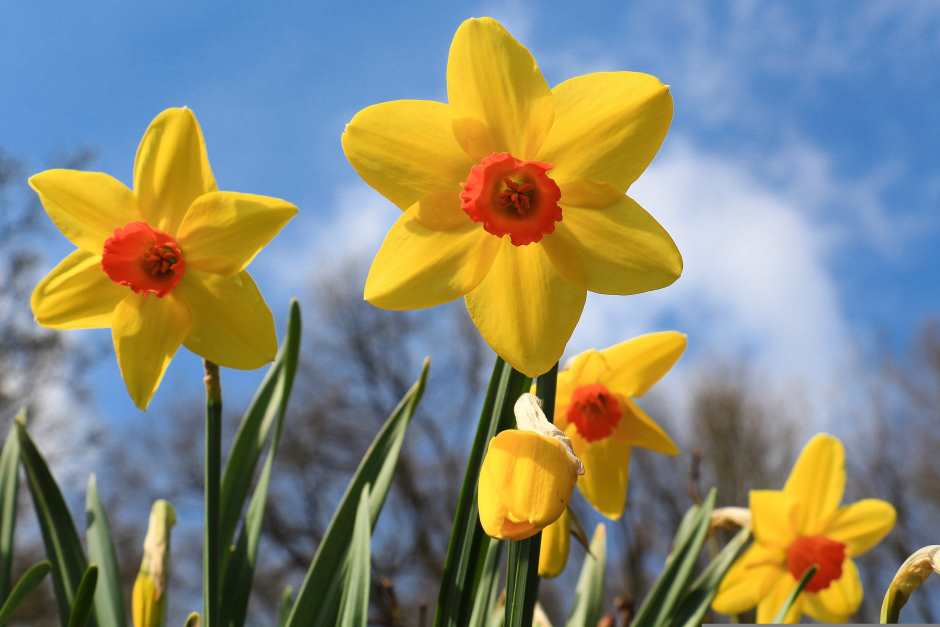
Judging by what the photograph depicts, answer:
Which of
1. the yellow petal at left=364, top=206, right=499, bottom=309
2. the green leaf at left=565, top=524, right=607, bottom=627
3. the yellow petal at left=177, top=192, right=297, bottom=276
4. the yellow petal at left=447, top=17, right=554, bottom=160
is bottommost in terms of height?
the green leaf at left=565, top=524, right=607, bottom=627

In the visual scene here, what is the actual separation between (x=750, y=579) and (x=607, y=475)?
53cm

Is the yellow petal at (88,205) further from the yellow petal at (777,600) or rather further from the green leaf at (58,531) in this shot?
the yellow petal at (777,600)

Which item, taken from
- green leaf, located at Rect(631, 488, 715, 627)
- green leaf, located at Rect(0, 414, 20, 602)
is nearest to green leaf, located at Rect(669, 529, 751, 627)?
green leaf, located at Rect(631, 488, 715, 627)

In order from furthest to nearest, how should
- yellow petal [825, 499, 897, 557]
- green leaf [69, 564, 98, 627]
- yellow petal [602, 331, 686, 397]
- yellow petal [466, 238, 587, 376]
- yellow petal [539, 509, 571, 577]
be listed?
yellow petal [825, 499, 897, 557] < yellow petal [602, 331, 686, 397] < yellow petal [539, 509, 571, 577] < green leaf [69, 564, 98, 627] < yellow petal [466, 238, 587, 376]

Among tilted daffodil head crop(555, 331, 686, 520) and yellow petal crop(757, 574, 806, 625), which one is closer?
tilted daffodil head crop(555, 331, 686, 520)

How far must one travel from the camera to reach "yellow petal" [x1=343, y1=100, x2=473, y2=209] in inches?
27.2

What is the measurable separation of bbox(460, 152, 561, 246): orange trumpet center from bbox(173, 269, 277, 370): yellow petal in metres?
0.28

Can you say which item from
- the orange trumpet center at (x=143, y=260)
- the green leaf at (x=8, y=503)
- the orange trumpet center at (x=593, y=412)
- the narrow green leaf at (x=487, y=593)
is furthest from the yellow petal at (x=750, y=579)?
the green leaf at (x=8, y=503)

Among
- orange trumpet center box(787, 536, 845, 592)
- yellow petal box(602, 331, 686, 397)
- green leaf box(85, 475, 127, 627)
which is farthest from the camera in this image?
orange trumpet center box(787, 536, 845, 592)

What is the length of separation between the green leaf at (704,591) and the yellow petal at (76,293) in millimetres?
905

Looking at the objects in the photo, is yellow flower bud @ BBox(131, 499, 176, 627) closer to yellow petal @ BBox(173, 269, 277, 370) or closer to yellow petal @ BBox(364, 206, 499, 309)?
yellow petal @ BBox(173, 269, 277, 370)

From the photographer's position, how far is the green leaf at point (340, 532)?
105cm

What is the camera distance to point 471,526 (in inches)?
32.8

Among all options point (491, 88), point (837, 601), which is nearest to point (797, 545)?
point (837, 601)
